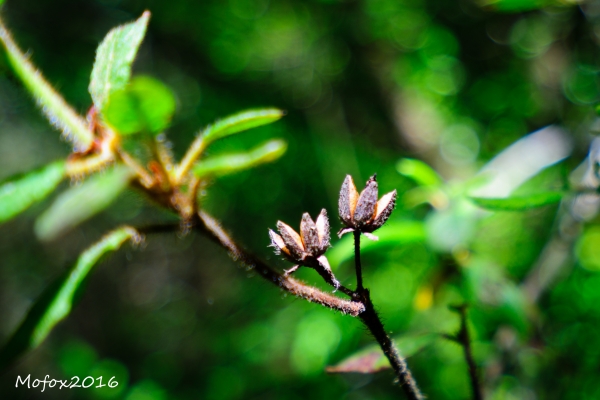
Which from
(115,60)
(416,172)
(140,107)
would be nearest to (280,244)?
(140,107)

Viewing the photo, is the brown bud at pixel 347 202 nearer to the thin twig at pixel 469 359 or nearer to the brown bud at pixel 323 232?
the brown bud at pixel 323 232

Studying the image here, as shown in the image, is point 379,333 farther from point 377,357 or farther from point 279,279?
point 377,357

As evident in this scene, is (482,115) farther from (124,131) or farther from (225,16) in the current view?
(124,131)

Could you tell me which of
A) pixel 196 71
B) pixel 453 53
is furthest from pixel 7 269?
pixel 453 53

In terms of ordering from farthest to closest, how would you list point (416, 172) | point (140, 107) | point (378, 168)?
point (378, 168)
point (416, 172)
point (140, 107)

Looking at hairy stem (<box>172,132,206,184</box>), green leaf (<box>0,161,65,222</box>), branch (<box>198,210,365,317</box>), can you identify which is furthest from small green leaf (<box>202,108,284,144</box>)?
green leaf (<box>0,161,65,222</box>)

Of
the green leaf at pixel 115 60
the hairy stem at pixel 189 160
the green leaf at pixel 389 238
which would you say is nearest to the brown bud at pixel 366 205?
the hairy stem at pixel 189 160
